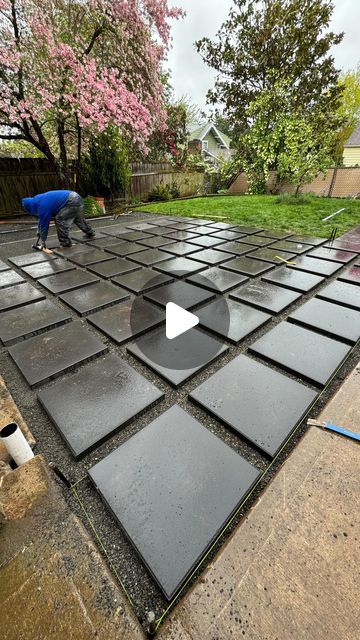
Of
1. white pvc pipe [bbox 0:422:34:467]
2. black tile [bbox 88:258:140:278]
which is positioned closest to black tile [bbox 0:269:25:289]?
black tile [bbox 88:258:140:278]

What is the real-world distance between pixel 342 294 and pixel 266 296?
0.82m

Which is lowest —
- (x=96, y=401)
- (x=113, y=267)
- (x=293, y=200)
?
(x=96, y=401)

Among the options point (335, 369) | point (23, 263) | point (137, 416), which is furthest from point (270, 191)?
point (137, 416)

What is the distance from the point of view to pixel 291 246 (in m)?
4.46

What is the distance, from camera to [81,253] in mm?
4379

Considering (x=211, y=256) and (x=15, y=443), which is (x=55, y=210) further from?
(x=15, y=443)

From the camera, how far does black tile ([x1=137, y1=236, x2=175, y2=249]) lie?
4648mm

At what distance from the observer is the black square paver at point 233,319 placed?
2.25m

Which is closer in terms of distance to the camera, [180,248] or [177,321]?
[177,321]

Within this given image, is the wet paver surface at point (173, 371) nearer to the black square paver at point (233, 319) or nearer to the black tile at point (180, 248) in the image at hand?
the black square paver at point (233, 319)

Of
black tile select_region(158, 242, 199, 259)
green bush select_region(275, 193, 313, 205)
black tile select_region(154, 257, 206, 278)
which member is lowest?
black tile select_region(154, 257, 206, 278)

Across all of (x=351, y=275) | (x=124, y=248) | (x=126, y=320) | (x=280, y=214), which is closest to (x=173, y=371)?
(x=126, y=320)

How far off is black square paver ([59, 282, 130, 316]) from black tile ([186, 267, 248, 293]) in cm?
91

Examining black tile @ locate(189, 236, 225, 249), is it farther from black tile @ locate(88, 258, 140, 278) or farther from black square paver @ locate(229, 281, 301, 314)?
black square paver @ locate(229, 281, 301, 314)
